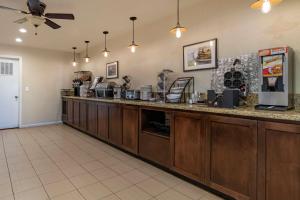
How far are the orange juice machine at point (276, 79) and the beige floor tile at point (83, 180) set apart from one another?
2.24 metres

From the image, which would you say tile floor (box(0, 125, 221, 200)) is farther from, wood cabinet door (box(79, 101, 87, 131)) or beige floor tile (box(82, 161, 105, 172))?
wood cabinet door (box(79, 101, 87, 131))

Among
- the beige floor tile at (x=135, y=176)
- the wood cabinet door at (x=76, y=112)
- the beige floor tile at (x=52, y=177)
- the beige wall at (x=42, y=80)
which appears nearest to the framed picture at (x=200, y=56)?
the beige floor tile at (x=135, y=176)

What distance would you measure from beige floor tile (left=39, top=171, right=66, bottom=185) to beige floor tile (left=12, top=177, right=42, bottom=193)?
0.23ft

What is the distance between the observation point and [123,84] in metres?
4.62

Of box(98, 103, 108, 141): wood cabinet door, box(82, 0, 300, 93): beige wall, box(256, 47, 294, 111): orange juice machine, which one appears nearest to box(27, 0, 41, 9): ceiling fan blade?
box(82, 0, 300, 93): beige wall

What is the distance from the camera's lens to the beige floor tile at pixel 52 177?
256cm

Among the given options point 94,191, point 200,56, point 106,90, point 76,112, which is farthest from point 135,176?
point 76,112

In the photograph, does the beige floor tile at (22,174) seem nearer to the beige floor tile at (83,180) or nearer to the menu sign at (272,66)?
the beige floor tile at (83,180)

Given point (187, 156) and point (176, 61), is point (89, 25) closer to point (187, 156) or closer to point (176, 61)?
point (176, 61)

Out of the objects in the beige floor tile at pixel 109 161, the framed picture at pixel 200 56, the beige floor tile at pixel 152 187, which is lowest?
the beige floor tile at pixel 152 187

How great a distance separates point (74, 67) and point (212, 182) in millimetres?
6357

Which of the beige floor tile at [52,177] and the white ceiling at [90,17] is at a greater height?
the white ceiling at [90,17]

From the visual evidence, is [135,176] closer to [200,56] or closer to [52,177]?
[52,177]

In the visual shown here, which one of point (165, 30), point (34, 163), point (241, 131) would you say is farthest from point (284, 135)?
point (34, 163)
